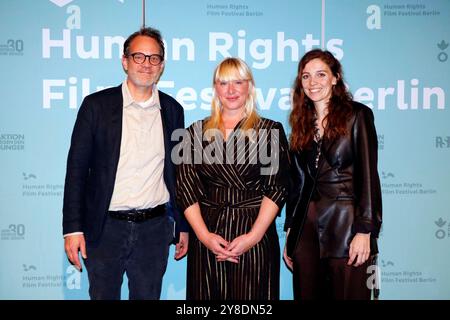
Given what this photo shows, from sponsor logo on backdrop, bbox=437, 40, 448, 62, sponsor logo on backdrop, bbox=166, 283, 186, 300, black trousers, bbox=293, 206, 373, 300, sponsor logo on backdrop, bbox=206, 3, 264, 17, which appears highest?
sponsor logo on backdrop, bbox=206, 3, 264, 17

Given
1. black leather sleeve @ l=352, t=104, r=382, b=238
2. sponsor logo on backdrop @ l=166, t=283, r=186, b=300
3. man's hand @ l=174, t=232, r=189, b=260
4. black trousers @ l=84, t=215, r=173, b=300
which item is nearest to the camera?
black leather sleeve @ l=352, t=104, r=382, b=238

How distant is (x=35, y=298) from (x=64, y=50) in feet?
5.92

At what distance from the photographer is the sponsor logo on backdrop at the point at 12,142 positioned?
341 cm

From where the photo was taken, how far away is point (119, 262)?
2.74 meters

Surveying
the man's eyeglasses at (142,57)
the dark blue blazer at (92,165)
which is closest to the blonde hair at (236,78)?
the man's eyeglasses at (142,57)

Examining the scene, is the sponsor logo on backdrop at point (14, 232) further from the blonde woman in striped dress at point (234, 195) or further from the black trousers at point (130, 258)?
the blonde woman in striped dress at point (234, 195)

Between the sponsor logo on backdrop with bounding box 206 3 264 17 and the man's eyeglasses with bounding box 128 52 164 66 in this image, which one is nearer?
the man's eyeglasses with bounding box 128 52 164 66

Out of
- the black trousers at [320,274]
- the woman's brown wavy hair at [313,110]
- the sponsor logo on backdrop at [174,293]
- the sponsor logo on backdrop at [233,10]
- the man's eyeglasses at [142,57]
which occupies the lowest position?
the sponsor logo on backdrop at [174,293]

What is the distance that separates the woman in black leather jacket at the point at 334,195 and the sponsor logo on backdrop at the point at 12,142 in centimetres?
199

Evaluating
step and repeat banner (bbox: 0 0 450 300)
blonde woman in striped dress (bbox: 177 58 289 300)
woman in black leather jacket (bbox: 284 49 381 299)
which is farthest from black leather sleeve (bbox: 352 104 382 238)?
step and repeat banner (bbox: 0 0 450 300)

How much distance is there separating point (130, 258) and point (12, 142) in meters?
1.36

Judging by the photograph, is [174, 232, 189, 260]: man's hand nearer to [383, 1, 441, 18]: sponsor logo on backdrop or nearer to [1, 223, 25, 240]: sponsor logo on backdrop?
[1, 223, 25, 240]: sponsor logo on backdrop

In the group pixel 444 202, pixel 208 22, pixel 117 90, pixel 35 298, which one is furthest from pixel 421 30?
pixel 35 298

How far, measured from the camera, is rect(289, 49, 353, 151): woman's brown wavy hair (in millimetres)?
2568
